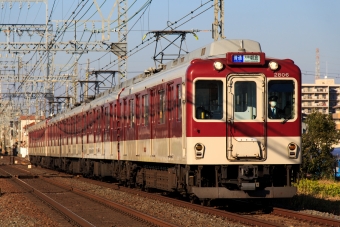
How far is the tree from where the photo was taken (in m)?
35.3

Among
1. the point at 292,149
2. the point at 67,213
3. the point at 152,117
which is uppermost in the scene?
the point at 152,117

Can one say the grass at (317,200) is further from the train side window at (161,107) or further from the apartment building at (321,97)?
the apartment building at (321,97)

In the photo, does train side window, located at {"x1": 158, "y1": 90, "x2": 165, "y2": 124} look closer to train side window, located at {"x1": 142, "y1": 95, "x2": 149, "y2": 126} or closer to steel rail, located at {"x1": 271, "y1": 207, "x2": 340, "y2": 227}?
train side window, located at {"x1": 142, "y1": 95, "x2": 149, "y2": 126}

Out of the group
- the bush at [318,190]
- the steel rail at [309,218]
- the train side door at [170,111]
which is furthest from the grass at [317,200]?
the train side door at [170,111]

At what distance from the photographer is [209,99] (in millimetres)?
14203

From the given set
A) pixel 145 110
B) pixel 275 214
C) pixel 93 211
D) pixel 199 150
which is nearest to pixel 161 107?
pixel 145 110

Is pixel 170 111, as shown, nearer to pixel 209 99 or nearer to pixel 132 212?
pixel 209 99

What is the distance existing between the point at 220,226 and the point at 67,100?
49.5 m

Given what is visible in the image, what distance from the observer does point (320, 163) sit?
35.9m

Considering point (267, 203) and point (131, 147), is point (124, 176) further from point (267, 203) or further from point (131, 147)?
point (267, 203)

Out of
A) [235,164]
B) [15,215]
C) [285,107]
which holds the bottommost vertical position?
[15,215]

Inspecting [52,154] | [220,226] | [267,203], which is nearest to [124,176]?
[267,203]

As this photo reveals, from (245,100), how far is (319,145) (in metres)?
24.8

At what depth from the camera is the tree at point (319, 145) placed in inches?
1389
